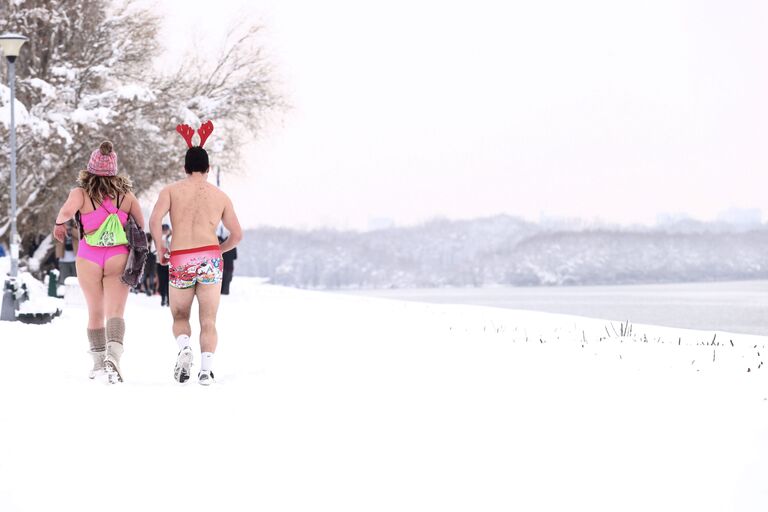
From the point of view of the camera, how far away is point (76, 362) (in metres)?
9.49

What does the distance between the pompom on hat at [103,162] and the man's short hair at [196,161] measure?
77 centimetres

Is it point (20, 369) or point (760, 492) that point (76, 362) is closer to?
point (20, 369)

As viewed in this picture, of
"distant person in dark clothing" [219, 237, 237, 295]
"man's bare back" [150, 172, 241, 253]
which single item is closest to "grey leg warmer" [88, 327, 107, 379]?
"man's bare back" [150, 172, 241, 253]

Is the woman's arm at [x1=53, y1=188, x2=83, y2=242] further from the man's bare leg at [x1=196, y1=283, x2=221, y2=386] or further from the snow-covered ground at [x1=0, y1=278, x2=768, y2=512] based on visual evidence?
the snow-covered ground at [x1=0, y1=278, x2=768, y2=512]

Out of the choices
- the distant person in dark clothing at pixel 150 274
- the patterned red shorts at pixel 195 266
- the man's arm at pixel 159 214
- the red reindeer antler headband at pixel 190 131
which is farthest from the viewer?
the distant person in dark clothing at pixel 150 274

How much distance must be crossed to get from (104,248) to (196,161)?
3.70 feet

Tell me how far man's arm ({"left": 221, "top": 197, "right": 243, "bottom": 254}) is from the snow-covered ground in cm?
120

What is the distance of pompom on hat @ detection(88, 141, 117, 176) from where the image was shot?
305 inches

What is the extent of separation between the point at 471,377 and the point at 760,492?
3669mm

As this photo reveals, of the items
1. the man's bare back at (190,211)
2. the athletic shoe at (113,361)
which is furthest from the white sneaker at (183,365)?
the man's bare back at (190,211)

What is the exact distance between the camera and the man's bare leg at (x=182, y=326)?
24.8ft

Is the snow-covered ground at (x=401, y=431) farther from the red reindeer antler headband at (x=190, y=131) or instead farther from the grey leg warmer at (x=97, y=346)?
the red reindeer antler headband at (x=190, y=131)

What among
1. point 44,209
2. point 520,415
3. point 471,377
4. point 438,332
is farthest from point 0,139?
point 520,415

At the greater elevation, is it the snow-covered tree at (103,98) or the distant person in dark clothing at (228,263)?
the snow-covered tree at (103,98)
